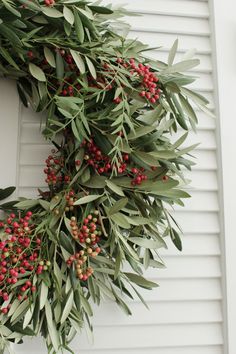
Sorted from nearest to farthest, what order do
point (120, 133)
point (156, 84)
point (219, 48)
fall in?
point (120, 133)
point (156, 84)
point (219, 48)

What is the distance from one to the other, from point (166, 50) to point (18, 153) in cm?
58

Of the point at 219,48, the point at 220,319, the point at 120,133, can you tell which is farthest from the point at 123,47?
the point at 220,319

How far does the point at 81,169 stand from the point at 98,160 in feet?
0.17

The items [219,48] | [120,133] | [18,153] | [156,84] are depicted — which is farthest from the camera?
[219,48]

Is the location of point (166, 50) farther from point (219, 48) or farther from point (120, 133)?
point (120, 133)

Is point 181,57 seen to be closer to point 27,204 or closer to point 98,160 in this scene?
point 98,160

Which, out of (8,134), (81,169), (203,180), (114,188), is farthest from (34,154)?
(203,180)

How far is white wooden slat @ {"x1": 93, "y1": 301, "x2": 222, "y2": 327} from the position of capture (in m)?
1.14

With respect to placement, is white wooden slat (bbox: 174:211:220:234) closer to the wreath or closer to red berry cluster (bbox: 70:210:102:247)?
the wreath

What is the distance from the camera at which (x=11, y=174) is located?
1.12 metres

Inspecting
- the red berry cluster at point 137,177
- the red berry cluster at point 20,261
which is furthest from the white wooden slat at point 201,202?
the red berry cluster at point 20,261

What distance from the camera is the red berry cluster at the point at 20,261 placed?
94cm

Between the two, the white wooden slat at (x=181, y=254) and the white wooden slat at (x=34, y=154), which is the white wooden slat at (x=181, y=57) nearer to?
the white wooden slat at (x=181, y=254)

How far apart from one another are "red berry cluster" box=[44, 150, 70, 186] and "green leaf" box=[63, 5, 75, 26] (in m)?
0.36
